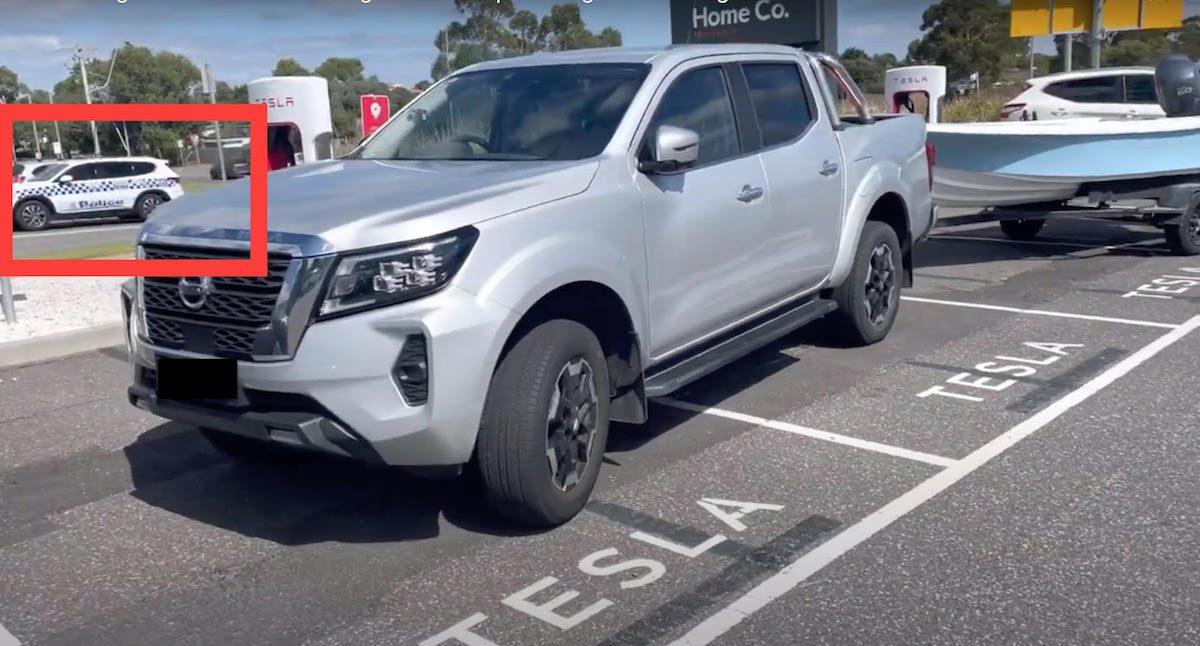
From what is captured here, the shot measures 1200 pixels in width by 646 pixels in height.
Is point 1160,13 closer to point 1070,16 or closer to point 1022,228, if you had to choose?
point 1070,16

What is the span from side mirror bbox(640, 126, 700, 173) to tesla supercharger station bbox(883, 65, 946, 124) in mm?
14165

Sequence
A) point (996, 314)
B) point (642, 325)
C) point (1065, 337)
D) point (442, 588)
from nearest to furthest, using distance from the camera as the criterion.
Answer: point (442, 588) < point (642, 325) < point (1065, 337) < point (996, 314)

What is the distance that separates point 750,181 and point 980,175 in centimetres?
528

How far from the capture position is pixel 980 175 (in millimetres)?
10250

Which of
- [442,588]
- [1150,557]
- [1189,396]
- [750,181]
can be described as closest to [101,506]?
[442,588]

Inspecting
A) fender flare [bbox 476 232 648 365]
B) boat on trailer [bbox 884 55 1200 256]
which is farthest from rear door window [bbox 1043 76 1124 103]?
fender flare [bbox 476 232 648 365]

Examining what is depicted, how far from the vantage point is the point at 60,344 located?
8070 mm

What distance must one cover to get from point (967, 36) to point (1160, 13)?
64.8 ft

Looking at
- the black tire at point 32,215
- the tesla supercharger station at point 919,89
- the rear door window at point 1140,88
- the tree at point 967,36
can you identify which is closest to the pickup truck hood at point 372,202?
the tesla supercharger station at point 919,89

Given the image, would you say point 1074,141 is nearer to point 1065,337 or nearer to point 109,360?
point 1065,337

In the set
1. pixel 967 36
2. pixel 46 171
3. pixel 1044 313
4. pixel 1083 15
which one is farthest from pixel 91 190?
pixel 967 36

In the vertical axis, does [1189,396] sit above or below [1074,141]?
below

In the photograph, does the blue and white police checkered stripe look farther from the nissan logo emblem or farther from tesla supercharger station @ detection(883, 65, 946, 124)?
the nissan logo emblem

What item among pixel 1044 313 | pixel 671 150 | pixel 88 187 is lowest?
pixel 1044 313
